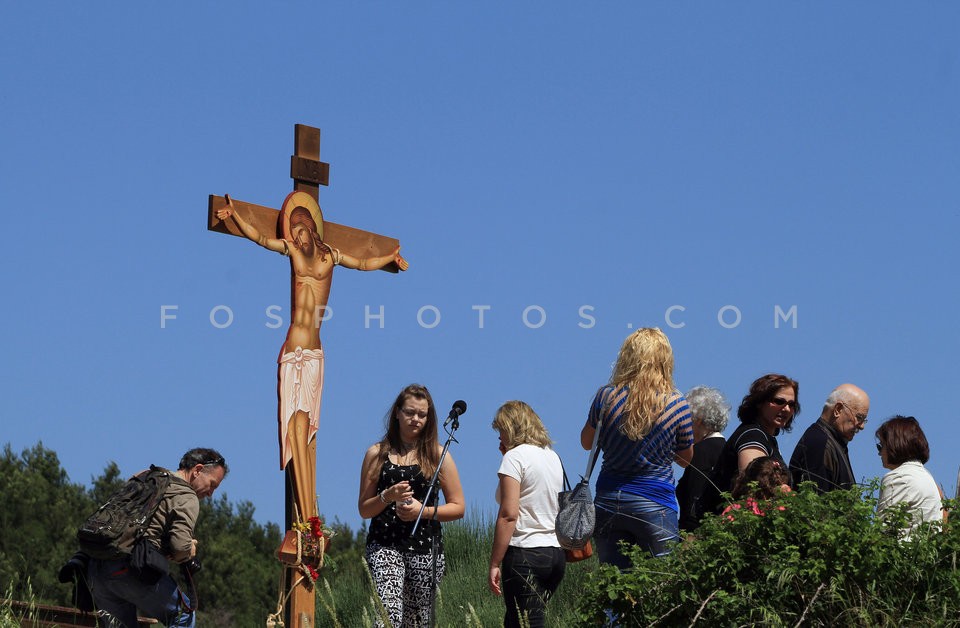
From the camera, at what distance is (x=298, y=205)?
30.2ft

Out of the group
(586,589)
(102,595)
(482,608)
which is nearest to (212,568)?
(482,608)

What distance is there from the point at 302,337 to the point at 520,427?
9.38 ft

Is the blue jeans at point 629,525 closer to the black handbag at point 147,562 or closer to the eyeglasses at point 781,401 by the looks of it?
the eyeglasses at point 781,401

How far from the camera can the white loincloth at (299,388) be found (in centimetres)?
877

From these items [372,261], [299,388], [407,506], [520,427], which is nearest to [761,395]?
[520,427]

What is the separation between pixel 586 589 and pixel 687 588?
16.9 inches

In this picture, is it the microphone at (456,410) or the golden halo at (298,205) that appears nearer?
the microphone at (456,410)

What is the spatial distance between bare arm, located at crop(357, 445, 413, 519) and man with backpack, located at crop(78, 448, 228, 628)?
0.95m

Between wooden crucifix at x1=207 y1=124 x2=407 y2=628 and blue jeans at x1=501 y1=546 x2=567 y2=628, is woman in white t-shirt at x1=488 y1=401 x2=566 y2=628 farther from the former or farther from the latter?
wooden crucifix at x1=207 y1=124 x2=407 y2=628

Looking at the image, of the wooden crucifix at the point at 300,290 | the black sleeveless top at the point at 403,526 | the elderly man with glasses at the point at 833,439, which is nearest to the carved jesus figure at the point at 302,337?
the wooden crucifix at the point at 300,290

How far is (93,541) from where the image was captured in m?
5.86

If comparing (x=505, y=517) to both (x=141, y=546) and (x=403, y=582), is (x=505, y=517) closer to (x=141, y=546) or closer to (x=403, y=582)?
(x=403, y=582)

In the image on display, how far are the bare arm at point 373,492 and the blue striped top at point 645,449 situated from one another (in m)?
1.21

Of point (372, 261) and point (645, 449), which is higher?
point (372, 261)
